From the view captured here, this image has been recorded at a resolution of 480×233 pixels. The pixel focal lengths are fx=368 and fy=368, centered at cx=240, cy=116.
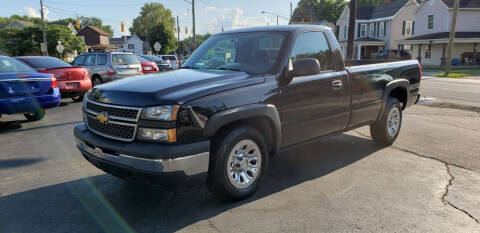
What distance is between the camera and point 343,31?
51.1 m

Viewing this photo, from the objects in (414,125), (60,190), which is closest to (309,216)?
(60,190)

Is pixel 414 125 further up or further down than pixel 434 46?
further down

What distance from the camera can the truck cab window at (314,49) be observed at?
14.6 ft

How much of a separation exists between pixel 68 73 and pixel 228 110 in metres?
8.65

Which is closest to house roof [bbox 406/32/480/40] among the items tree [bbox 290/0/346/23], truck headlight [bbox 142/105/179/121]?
truck headlight [bbox 142/105/179/121]

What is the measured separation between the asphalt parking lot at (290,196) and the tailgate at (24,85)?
4.65 ft

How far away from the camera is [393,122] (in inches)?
243

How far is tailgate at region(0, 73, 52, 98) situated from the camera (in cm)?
698

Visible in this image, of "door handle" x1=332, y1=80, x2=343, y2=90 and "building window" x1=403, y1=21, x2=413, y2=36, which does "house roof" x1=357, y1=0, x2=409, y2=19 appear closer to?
"building window" x1=403, y1=21, x2=413, y2=36

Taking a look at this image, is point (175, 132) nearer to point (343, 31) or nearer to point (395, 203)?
point (395, 203)

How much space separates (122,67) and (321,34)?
1031 cm

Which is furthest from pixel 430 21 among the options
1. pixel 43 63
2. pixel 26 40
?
pixel 26 40

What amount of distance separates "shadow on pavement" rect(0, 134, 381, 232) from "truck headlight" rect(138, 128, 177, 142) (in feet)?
2.66

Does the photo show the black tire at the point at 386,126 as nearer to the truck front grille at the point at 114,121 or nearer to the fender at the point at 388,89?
the fender at the point at 388,89
